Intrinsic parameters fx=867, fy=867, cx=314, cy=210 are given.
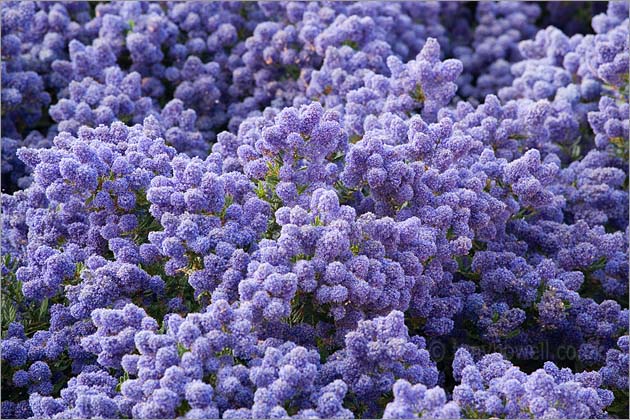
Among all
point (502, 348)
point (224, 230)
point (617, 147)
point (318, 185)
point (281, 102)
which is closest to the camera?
point (224, 230)

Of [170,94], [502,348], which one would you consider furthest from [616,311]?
[170,94]

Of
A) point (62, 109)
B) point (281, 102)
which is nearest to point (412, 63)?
point (281, 102)

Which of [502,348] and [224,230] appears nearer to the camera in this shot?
[224,230]

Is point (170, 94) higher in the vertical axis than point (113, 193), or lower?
higher

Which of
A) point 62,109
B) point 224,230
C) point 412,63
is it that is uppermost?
point 412,63

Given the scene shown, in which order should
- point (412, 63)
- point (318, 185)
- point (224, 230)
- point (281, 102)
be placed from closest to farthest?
1. point (224, 230)
2. point (318, 185)
3. point (412, 63)
4. point (281, 102)

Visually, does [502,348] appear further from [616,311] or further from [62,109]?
[62,109]

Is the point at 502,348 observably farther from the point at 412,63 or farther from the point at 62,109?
the point at 62,109
